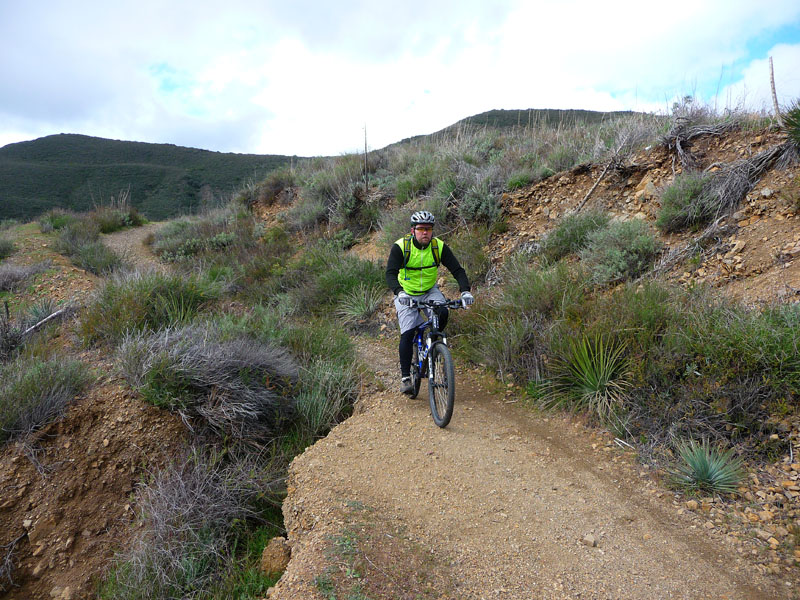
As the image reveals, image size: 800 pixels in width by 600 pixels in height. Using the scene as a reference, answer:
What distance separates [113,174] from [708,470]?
46.7 m

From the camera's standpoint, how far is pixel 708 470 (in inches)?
135

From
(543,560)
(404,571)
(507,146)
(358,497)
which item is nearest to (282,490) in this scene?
(358,497)

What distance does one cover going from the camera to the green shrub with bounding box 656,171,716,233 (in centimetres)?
640

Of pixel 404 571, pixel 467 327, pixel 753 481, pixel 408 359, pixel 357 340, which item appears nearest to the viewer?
pixel 404 571

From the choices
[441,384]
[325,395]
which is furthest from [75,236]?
[441,384]

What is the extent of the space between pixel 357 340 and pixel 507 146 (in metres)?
6.92

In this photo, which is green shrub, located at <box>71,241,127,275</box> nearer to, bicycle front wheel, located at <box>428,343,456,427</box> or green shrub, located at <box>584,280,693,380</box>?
bicycle front wheel, located at <box>428,343,456,427</box>

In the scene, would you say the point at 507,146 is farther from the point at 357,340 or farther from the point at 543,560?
the point at 543,560

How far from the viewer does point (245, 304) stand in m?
8.88

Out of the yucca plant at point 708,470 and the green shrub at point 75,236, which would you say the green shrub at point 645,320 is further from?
the green shrub at point 75,236

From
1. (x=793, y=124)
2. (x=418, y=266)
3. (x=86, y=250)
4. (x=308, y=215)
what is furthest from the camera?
(x=308, y=215)

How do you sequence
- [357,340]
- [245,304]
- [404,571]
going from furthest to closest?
Result: [245,304], [357,340], [404,571]

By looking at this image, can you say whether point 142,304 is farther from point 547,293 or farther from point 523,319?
point 547,293

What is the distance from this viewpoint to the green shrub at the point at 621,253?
20.1 ft
